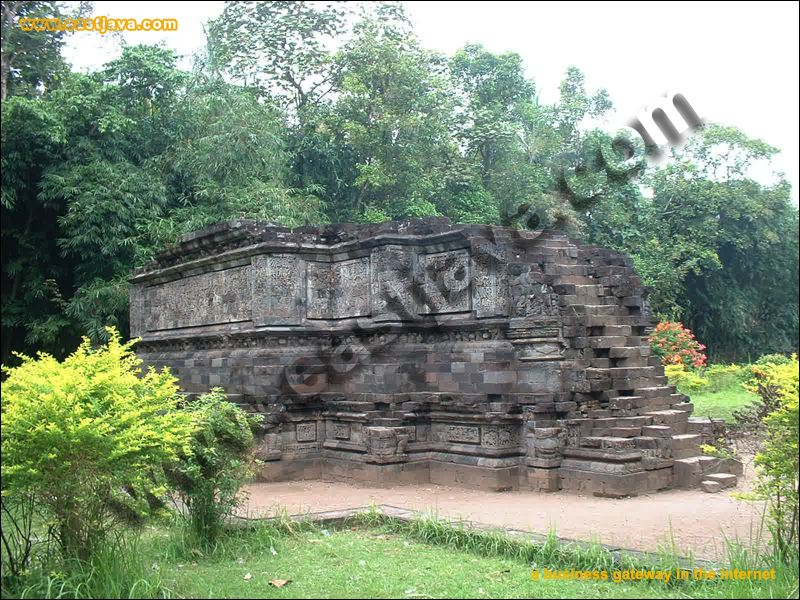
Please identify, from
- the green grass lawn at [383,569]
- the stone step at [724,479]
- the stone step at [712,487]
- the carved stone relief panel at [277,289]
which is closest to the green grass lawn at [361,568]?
the green grass lawn at [383,569]

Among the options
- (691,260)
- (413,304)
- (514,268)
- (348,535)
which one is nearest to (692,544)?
(348,535)

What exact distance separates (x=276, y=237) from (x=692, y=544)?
773 cm

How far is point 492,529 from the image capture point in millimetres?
7590

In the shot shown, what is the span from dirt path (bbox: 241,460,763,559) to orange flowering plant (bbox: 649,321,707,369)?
1039 cm

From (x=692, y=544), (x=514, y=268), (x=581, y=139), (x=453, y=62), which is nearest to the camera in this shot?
(x=692, y=544)

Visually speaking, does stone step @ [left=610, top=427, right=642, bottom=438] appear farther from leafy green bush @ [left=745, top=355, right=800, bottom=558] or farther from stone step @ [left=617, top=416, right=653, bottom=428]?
leafy green bush @ [left=745, top=355, right=800, bottom=558]

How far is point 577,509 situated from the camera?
30.4ft

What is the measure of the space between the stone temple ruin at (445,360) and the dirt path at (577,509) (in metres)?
0.40

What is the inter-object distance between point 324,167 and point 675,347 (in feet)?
42.4

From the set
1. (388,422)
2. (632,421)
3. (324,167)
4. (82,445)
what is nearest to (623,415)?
(632,421)

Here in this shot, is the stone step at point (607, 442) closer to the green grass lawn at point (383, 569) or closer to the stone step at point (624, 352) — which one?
the stone step at point (624, 352)

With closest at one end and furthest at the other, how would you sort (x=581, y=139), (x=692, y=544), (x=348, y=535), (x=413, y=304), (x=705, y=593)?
1. (x=705, y=593)
2. (x=692, y=544)
3. (x=348, y=535)
4. (x=413, y=304)
5. (x=581, y=139)

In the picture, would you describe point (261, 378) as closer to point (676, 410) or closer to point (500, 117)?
point (676, 410)

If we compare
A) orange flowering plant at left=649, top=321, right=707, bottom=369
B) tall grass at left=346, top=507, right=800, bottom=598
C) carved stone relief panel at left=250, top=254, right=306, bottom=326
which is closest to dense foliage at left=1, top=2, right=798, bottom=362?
orange flowering plant at left=649, top=321, right=707, bottom=369
